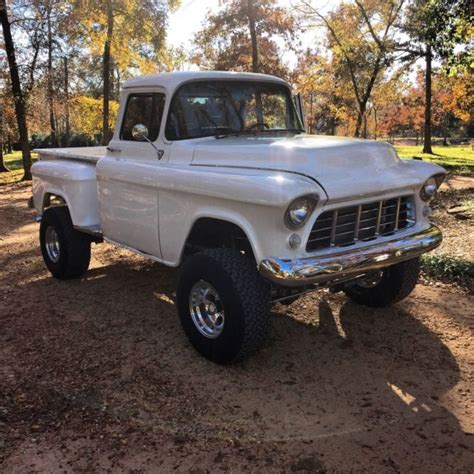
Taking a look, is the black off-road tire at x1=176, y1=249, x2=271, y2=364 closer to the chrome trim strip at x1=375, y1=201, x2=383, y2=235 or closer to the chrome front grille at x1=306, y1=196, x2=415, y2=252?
the chrome front grille at x1=306, y1=196, x2=415, y2=252

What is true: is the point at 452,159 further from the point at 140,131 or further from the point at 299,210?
the point at 299,210

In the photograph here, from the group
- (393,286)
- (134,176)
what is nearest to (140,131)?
(134,176)

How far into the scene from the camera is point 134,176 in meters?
4.40

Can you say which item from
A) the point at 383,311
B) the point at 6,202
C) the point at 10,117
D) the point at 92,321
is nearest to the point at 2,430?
the point at 92,321

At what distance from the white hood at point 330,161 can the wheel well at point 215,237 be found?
1.49 feet

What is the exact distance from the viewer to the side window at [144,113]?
14.6 ft

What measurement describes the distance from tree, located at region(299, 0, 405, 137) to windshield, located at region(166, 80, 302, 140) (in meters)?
15.6

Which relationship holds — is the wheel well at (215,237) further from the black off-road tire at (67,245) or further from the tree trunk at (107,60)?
the tree trunk at (107,60)

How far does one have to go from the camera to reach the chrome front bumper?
3.16 m

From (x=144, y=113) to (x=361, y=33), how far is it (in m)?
17.3

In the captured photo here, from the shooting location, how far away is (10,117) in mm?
17969

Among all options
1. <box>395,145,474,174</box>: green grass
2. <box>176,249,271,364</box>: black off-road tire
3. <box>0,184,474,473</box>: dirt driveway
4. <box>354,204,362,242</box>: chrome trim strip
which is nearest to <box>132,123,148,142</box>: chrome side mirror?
<box>176,249,271,364</box>: black off-road tire

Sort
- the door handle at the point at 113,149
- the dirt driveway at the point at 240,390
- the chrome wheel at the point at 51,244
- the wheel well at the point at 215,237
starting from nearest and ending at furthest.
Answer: the dirt driveway at the point at 240,390 < the wheel well at the point at 215,237 < the door handle at the point at 113,149 < the chrome wheel at the point at 51,244

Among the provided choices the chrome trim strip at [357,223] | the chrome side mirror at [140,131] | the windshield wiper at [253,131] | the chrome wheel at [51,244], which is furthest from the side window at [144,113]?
the chrome trim strip at [357,223]
